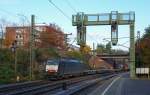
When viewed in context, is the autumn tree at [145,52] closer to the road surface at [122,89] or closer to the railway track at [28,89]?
the road surface at [122,89]

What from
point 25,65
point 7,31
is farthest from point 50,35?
point 25,65

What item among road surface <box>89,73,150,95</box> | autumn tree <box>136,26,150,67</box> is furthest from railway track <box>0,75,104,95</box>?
autumn tree <box>136,26,150,67</box>

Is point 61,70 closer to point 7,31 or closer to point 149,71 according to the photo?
point 149,71

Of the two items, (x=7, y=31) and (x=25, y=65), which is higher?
(x=7, y=31)

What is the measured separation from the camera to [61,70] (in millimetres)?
61188

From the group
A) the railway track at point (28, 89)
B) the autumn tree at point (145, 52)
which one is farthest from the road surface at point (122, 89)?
the autumn tree at point (145, 52)

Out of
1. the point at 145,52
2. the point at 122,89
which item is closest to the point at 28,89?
the point at 122,89

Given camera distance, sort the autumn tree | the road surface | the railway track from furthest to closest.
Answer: the autumn tree < the road surface < the railway track

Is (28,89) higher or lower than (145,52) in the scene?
lower

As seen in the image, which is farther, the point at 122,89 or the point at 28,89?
the point at 122,89

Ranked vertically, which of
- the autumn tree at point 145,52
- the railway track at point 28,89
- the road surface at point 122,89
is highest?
the autumn tree at point 145,52

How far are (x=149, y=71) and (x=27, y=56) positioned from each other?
75.7ft

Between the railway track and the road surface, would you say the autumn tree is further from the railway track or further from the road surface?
the railway track

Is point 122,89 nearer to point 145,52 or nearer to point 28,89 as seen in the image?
point 28,89
